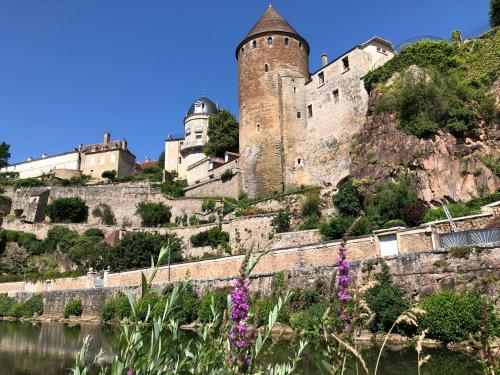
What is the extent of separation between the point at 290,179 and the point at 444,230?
19667 millimetres

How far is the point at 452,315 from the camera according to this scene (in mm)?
11555

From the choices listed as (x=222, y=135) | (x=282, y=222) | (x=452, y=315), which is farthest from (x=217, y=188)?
(x=452, y=315)

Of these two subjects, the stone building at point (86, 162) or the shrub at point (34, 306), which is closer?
the shrub at point (34, 306)

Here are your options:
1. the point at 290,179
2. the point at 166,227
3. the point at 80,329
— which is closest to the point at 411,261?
the point at 80,329

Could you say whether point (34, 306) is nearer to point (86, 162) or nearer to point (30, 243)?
point (30, 243)

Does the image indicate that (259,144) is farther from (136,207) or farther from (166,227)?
(136,207)

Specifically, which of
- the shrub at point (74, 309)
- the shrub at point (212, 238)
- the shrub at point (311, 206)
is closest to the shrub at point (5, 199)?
the shrub at point (74, 309)

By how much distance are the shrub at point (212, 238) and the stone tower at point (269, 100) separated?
6.19m

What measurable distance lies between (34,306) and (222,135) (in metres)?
25.1

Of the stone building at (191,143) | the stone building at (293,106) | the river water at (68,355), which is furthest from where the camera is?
the stone building at (191,143)

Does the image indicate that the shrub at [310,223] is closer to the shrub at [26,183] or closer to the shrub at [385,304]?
the shrub at [385,304]

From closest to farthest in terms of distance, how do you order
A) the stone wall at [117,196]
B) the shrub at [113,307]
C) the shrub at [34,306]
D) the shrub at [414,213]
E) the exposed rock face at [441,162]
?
the shrub at [414,213] < the exposed rock face at [441,162] < the shrub at [113,307] < the shrub at [34,306] < the stone wall at [117,196]

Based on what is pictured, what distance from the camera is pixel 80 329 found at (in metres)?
20.6

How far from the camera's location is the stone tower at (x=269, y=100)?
35.8 meters
